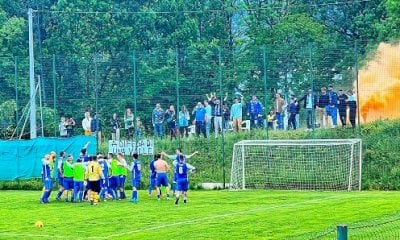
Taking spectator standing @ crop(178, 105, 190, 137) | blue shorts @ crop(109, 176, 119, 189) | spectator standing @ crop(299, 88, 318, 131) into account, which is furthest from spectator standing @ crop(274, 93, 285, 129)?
blue shorts @ crop(109, 176, 119, 189)

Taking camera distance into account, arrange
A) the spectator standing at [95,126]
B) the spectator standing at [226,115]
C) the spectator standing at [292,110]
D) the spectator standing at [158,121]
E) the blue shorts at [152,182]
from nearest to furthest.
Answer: the blue shorts at [152,182] < the spectator standing at [292,110] < the spectator standing at [226,115] < the spectator standing at [158,121] < the spectator standing at [95,126]

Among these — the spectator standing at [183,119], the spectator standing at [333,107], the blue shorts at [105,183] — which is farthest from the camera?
the spectator standing at [183,119]

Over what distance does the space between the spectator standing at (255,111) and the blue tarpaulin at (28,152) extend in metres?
7.14

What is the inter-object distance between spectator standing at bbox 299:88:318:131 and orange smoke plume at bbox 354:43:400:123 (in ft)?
6.48

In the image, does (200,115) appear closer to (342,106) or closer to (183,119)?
(183,119)

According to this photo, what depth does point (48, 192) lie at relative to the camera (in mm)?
38844

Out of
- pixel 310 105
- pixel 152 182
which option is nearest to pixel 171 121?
pixel 310 105

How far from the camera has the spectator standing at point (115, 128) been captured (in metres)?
48.5

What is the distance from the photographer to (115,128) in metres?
48.8

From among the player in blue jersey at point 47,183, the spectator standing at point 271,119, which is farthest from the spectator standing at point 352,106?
the player in blue jersey at point 47,183

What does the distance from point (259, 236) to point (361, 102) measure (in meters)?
19.3

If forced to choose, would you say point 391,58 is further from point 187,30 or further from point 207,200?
point 187,30

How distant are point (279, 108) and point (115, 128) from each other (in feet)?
25.9

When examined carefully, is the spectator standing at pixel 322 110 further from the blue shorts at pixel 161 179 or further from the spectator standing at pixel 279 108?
the blue shorts at pixel 161 179
